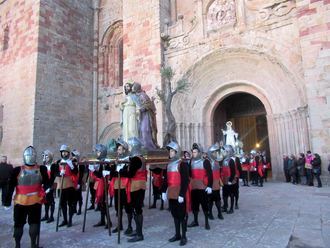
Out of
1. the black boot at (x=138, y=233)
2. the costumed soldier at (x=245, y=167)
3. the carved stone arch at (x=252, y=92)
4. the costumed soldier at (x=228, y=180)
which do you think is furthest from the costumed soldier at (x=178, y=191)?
the carved stone arch at (x=252, y=92)

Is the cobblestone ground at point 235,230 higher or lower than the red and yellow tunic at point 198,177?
lower

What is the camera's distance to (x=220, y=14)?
14.0 metres

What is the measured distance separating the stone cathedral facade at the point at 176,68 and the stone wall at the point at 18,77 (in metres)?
0.07

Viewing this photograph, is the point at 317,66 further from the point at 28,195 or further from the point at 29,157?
the point at 28,195

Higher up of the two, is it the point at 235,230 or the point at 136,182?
the point at 136,182

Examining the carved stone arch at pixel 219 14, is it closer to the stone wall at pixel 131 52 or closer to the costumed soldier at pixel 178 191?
the stone wall at pixel 131 52

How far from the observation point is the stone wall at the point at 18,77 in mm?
15797

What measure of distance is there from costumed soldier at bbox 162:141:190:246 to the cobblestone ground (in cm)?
26

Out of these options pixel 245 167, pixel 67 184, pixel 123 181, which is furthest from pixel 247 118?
pixel 123 181

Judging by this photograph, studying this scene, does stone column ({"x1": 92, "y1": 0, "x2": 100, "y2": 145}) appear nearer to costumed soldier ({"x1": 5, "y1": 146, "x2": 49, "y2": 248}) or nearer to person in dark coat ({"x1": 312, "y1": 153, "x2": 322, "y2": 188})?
person in dark coat ({"x1": 312, "y1": 153, "x2": 322, "y2": 188})

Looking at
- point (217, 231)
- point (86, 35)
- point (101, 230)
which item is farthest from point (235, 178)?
point (86, 35)

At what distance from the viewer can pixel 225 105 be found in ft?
57.9

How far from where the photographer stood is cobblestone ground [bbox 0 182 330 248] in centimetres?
435

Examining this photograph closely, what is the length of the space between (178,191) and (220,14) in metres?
11.7
